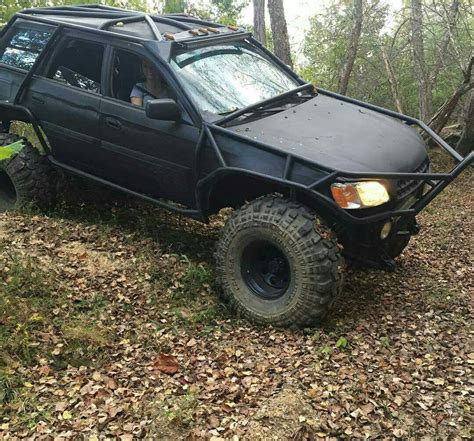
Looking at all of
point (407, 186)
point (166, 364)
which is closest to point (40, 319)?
point (166, 364)

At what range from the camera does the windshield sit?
4.47m

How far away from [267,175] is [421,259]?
237 cm

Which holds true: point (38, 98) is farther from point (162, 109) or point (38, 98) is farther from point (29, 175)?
point (162, 109)

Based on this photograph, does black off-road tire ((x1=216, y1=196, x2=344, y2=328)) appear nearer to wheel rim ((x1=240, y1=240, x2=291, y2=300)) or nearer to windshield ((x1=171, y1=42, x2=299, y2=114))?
wheel rim ((x1=240, y1=240, x2=291, y2=300))

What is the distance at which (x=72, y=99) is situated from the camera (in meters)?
5.05

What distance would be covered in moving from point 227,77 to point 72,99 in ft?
5.07

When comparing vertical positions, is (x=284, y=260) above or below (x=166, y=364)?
above

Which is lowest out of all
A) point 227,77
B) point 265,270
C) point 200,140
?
point 265,270

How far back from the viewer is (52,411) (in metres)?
3.02

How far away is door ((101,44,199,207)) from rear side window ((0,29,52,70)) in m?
1.11

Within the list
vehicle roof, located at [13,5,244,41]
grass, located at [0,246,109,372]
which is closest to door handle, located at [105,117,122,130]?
vehicle roof, located at [13,5,244,41]

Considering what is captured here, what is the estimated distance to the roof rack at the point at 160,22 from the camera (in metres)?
4.83

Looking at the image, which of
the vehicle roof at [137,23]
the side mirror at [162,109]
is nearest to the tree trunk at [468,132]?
the vehicle roof at [137,23]

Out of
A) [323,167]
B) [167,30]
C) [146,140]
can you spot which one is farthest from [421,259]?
[167,30]
